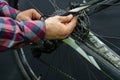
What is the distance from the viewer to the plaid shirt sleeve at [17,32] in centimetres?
108

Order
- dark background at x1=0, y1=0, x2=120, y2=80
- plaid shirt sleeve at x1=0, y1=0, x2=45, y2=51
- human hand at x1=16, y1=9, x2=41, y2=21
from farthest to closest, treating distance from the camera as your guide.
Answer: dark background at x1=0, y1=0, x2=120, y2=80, human hand at x1=16, y1=9, x2=41, y2=21, plaid shirt sleeve at x1=0, y1=0, x2=45, y2=51

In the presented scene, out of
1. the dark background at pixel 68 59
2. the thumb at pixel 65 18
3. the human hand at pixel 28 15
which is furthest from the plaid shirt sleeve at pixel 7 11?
the dark background at pixel 68 59

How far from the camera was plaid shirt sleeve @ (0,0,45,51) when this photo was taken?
1081mm

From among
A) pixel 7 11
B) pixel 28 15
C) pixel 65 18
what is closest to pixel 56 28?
pixel 65 18

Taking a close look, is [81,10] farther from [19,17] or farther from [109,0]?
[19,17]

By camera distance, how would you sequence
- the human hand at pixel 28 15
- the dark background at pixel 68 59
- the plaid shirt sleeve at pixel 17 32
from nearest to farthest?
1. the plaid shirt sleeve at pixel 17 32
2. the human hand at pixel 28 15
3. the dark background at pixel 68 59

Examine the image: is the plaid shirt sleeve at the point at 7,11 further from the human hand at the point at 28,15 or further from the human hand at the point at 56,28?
the human hand at the point at 56,28

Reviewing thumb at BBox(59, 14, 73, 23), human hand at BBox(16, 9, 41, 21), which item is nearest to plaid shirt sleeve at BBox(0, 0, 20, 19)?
human hand at BBox(16, 9, 41, 21)

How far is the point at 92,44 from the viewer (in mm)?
1402

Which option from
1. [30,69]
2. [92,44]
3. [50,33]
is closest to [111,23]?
[30,69]

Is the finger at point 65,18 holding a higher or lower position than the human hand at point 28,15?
higher

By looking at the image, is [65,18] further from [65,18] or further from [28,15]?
[28,15]

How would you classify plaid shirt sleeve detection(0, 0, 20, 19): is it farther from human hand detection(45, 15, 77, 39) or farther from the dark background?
the dark background

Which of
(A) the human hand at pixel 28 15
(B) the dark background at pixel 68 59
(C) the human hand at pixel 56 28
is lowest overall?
(B) the dark background at pixel 68 59
